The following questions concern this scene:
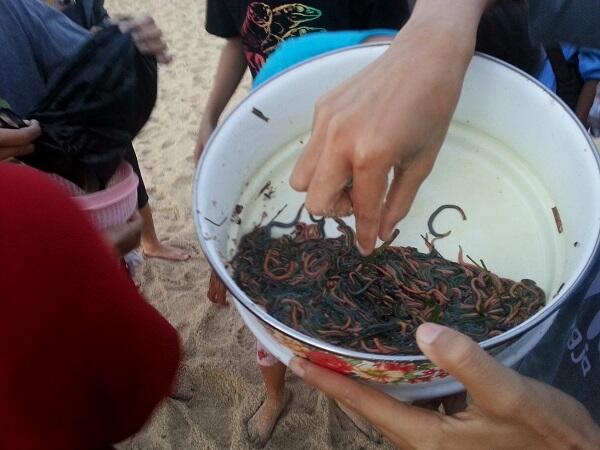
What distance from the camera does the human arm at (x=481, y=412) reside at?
54cm

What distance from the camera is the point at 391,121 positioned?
58 cm

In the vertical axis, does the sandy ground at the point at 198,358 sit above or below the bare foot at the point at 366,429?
below

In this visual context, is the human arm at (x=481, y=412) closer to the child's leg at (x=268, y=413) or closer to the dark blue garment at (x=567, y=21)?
the dark blue garment at (x=567, y=21)

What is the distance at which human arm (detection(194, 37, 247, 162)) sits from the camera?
143cm

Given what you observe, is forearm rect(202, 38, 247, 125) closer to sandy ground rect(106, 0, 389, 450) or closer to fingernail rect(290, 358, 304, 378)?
sandy ground rect(106, 0, 389, 450)

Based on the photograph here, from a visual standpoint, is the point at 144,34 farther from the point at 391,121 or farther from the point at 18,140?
the point at 391,121

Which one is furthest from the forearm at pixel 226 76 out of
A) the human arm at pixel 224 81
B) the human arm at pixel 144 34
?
the human arm at pixel 144 34

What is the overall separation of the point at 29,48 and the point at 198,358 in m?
0.87

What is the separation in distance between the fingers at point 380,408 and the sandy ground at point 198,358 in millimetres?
697

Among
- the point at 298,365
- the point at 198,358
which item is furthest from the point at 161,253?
the point at 298,365

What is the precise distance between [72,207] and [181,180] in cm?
164

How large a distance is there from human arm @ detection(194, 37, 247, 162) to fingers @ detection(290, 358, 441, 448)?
826 millimetres

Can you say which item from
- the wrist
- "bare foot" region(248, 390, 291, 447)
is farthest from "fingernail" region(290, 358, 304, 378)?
"bare foot" region(248, 390, 291, 447)

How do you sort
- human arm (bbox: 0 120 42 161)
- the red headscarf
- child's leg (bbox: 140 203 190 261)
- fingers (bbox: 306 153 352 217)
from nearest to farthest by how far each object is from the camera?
the red headscarf < fingers (bbox: 306 153 352 217) < human arm (bbox: 0 120 42 161) < child's leg (bbox: 140 203 190 261)
